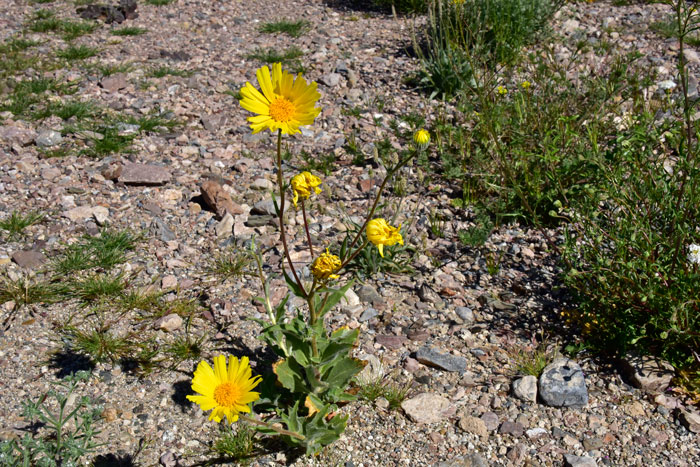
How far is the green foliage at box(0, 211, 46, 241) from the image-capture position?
10.6 feet

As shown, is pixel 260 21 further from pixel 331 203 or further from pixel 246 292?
pixel 246 292

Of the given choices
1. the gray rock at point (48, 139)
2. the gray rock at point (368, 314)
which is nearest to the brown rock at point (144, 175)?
the gray rock at point (48, 139)

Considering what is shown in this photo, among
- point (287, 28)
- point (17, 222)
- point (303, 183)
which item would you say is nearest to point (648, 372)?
point (303, 183)

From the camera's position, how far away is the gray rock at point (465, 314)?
9.18ft

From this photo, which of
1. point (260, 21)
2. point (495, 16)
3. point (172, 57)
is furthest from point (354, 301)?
point (260, 21)

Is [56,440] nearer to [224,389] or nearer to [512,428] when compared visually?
[224,389]

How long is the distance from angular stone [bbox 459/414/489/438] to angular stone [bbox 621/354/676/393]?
0.68 meters

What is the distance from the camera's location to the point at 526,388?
95.3 inches

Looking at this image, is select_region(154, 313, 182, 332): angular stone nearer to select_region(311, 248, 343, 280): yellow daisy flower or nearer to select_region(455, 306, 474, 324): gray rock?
select_region(311, 248, 343, 280): yellow daisy flower

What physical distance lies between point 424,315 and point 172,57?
3748mm

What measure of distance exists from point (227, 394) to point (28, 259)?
5.55 feet

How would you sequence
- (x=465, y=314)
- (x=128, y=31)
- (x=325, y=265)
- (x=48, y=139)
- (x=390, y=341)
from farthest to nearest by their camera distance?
1. (x=128, y=31)
2. (x=48, y=139)
3. (x=465, y=314)
4. (x=390, y=341)
5. (x=325, y=265)

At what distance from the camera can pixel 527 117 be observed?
379 centimetres

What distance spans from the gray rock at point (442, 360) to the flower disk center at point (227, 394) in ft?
3.03
